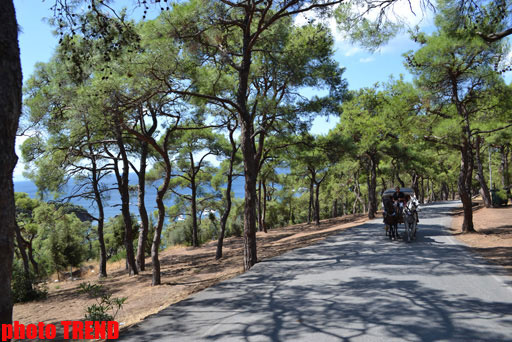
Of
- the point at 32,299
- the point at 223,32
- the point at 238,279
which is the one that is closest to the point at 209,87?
the point at 223,32

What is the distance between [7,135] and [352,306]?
17.7 ft

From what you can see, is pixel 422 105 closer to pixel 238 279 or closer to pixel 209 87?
pixel 209 87

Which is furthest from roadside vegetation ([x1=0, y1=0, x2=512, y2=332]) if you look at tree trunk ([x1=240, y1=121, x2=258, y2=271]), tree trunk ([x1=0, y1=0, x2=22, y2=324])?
tree trunk ([x1=0, y1=0, x2=22, y2=324])

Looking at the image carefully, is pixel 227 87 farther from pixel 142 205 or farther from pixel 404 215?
pixel 404 215

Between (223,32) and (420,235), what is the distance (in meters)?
11.5

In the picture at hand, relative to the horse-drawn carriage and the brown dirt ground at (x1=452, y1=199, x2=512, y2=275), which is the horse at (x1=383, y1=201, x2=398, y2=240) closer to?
the horse-drawn carriage

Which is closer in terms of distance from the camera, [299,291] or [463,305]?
[463,305]

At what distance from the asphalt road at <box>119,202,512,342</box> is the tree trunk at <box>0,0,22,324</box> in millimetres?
1753

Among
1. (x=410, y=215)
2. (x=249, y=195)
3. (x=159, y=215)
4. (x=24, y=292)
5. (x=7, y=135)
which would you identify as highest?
(x=7, y=135)

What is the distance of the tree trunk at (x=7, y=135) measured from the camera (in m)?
3.76

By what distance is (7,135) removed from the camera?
150 inches

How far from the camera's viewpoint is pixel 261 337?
4.47m

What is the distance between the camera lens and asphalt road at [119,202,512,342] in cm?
453

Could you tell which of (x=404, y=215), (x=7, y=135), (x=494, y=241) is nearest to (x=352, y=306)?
(x=7, y=135)
